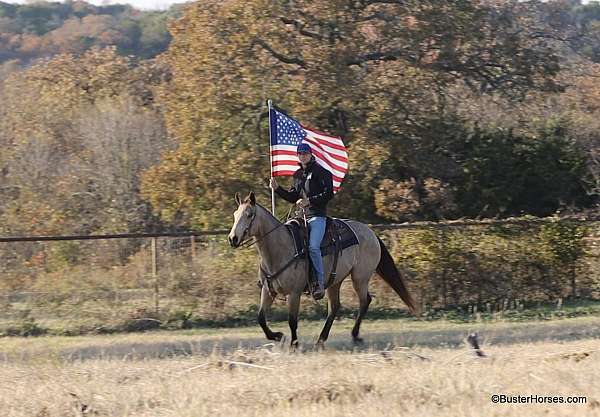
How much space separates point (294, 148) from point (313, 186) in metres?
1.99

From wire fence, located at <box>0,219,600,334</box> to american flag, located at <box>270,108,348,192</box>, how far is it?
4.00m

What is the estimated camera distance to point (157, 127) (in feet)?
108

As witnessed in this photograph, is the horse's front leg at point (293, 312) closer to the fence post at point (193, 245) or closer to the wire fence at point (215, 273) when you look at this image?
the wire fence at point (215, 273)

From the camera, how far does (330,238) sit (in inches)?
565

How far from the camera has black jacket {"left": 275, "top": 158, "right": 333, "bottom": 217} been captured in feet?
45.1

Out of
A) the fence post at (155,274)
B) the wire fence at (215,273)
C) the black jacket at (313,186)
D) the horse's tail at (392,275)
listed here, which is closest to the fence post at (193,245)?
the wire fence at (215,273)

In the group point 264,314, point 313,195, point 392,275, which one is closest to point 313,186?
point 313,195

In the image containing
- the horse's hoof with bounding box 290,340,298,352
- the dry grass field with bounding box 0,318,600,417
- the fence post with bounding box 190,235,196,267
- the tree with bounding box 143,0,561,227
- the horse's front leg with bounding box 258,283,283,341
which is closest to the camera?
the dry grass field with bounding box 0,318,600,417

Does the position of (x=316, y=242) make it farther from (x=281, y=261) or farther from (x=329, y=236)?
(x=281, y=261)

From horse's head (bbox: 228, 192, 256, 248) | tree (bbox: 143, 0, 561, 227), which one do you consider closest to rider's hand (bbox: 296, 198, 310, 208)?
horse's head (bbox: 228, 192, 256, 248)

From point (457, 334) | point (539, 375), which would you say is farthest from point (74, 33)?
point (539, 375)

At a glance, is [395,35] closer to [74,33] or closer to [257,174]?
[257,174]

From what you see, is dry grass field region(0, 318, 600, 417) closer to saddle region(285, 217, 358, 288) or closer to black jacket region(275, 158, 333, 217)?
saddle region(285, 217, 358, 288)

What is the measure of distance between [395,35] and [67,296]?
9.53 metres
